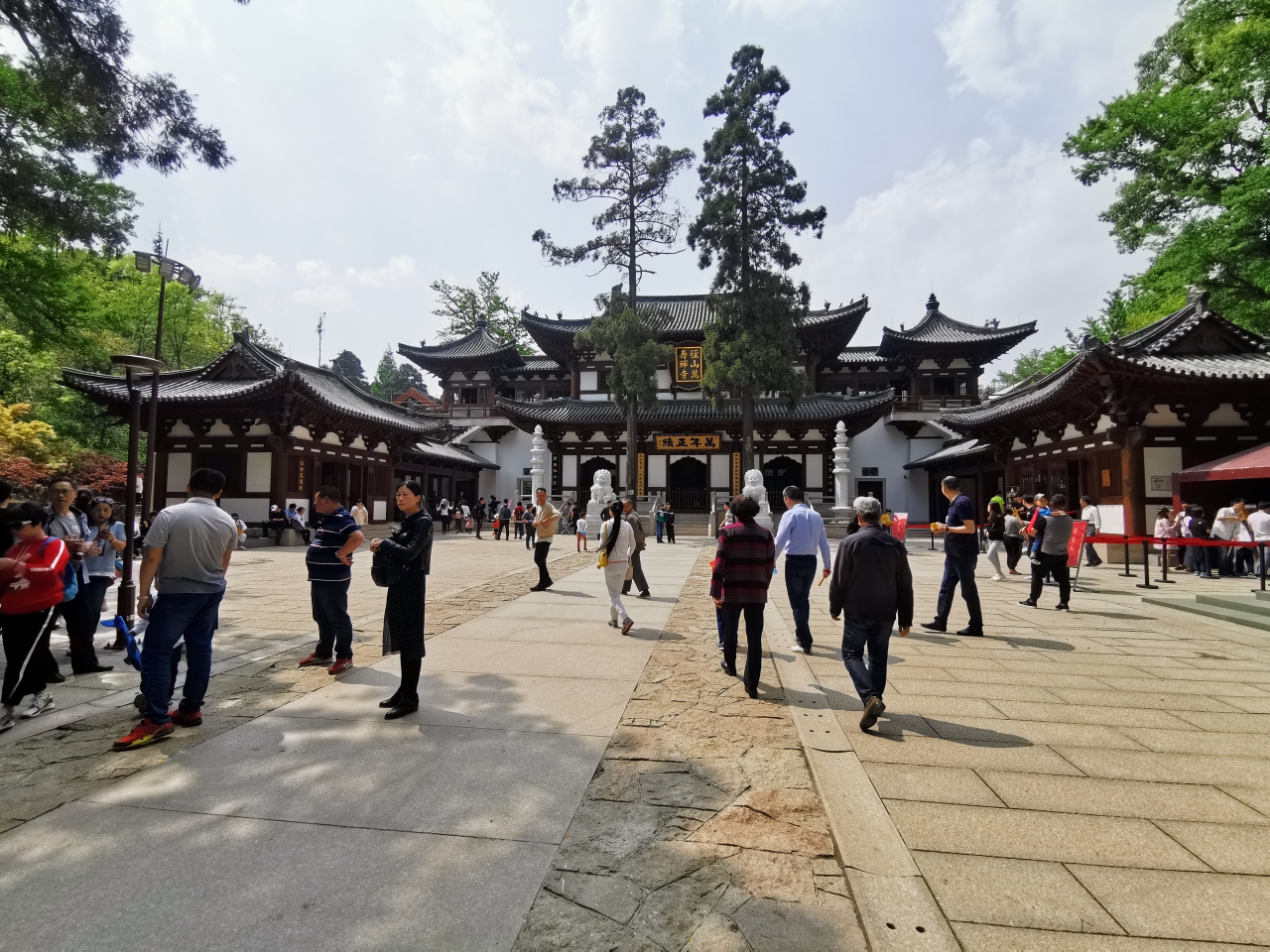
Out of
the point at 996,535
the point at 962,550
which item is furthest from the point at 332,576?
the point at 996,535

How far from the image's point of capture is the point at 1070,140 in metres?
17.3

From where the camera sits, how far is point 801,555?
18.4 ft

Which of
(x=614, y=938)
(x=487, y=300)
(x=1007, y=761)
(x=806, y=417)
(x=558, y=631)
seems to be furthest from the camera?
(x=487, y=300)

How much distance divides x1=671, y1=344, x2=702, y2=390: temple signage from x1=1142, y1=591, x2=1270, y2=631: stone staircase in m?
20.6

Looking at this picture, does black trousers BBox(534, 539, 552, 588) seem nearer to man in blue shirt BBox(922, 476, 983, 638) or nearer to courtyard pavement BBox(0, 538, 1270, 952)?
courtyard pavement BBox(0, 538, 1270, 952)

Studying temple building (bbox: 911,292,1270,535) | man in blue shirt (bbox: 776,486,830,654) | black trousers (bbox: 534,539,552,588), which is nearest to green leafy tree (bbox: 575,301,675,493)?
temple building (bbox: 911,292,1270,535)

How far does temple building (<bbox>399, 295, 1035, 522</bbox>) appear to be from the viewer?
2689 cm

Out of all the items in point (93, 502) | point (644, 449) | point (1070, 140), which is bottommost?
point (93, 502)

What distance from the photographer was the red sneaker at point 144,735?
3.37 meters

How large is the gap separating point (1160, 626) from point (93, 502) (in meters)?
11.2

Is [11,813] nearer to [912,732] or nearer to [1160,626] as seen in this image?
[912,732]

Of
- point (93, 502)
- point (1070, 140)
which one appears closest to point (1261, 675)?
point (93, 502)

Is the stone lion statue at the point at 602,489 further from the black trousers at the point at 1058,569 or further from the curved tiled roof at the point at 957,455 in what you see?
the black trousers at the point at 1058,569

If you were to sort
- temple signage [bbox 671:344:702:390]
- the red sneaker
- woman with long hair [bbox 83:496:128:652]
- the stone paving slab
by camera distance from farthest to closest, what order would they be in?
temple signage [bbox 671:344:702:390] → woman with long hair [bbox 83:496:128:652] → the red sneaker → the stone paving slab
